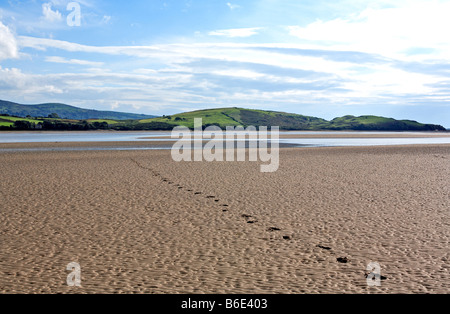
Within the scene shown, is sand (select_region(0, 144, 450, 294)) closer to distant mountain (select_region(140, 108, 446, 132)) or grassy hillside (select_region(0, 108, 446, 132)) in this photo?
grassy hillside (select_region(0, 108, 446, 132))

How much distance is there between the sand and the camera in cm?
755

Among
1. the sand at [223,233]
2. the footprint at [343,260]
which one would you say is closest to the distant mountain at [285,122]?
the sand at [223,233]

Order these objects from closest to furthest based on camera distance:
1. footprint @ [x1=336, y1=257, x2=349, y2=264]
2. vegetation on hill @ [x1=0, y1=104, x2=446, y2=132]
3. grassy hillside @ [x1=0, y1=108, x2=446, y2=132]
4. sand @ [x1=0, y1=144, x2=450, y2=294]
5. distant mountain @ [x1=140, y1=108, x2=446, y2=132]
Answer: sand @ [x1=0, y1=144, x2=450, y2=294] < footprint @ [x1=336, y1=257, x2=349, y2=264] < vegetation on hill @ [x1=0, y1=104, x2=446, y2=132] < grassy hillside @ [x1=0, y1=108, x2=446, y2=132] < distant mountain @ [x1=140, y1=108, x2=446, y2=132]

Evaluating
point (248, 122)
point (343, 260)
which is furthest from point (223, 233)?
point (248, 122)

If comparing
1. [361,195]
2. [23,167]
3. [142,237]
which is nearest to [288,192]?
[361,195]

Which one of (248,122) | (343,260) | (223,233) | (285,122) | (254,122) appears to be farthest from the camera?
(285,122)

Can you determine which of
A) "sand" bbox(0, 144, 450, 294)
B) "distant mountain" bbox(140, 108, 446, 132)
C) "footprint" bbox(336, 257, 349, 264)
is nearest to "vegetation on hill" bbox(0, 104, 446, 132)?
"distant mountain" bbox(140, 108, 446, 132)

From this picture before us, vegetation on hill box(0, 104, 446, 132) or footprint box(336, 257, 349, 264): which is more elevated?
vegetation on hill box(0, 104, 446, 132)

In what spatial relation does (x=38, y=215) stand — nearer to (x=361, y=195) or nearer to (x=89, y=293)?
(x=89, y=293)

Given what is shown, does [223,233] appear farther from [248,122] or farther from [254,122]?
[254,122]

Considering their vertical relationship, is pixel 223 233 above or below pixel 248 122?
below

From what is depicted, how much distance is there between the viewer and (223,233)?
35.8 feet

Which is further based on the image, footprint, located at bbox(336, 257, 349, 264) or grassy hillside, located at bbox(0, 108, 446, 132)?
grassy hillside, located at bbox(0, 108, 446, 132)

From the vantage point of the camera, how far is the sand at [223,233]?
24.8 ft
